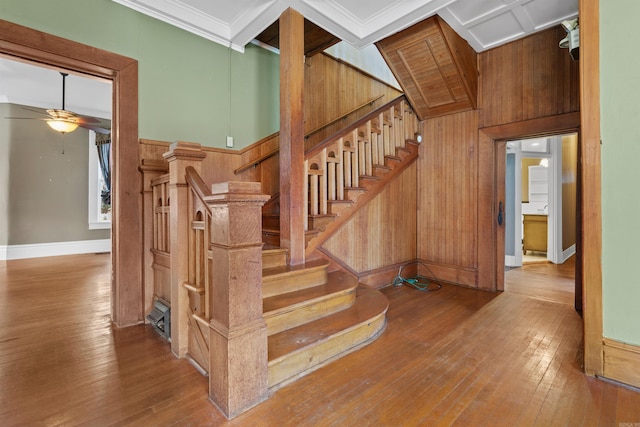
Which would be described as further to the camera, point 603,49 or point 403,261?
point 403,261

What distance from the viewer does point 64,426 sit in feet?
4.71

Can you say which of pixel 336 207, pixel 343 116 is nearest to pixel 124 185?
pixel 336 207

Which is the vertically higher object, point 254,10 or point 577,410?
point 254,10

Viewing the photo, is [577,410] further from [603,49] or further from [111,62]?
[111,62]

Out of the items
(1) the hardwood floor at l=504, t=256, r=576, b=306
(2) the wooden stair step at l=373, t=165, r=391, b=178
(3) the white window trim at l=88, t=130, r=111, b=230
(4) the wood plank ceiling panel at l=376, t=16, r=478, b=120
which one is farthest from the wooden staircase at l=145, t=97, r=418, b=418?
(3) the white window trim at l=88, t=130, r=111, b=230

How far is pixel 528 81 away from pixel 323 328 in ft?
11.6

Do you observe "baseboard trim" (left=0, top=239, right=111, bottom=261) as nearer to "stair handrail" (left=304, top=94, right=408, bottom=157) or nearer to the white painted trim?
"stair handrail" (left=304, top=94, right=408, bottom=157)

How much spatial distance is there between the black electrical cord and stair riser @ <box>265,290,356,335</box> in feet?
4.72

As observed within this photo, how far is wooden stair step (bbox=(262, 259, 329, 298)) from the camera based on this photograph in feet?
7.61

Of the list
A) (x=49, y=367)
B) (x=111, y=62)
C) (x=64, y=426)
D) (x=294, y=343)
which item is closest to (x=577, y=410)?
(x=294, y=343)

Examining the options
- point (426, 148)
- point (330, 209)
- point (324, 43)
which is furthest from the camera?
point (426, 148)

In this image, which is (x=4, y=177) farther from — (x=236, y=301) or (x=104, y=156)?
(x=236, y=301)

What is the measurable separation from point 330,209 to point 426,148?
1.97 meters

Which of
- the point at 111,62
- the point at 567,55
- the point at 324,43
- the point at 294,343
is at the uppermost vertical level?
the point at 324,43
